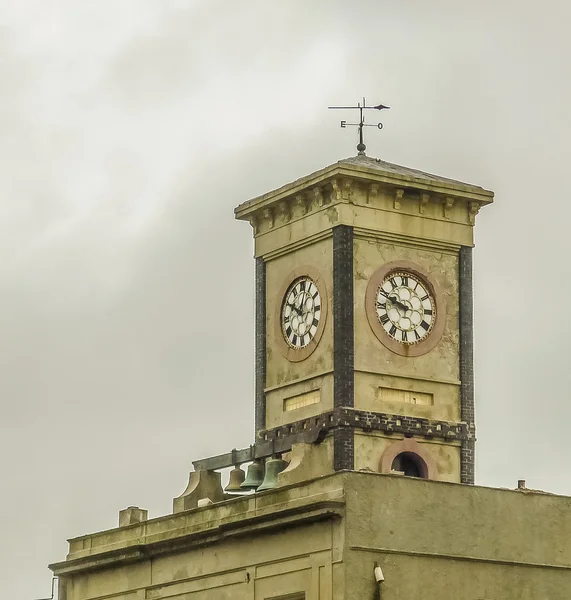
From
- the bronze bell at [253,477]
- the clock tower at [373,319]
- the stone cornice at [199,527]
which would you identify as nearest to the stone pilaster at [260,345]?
the clock tower at [373,319]

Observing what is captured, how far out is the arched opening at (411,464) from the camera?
198 feet

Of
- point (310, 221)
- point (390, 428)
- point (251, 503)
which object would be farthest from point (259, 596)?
point (310, 221)

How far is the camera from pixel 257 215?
Result: 64.4m

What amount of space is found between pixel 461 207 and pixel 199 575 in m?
12.4

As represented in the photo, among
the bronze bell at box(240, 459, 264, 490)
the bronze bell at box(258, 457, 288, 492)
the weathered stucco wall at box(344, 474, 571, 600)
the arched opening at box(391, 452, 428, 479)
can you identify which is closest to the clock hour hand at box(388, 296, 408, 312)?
the arched opening at box(391, 452, 428, 479)

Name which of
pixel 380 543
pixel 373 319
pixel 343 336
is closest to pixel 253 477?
pixel 343 336

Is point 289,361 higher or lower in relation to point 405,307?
lower

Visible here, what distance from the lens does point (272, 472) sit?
195 feet

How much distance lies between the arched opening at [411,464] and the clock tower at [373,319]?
0.12 ft

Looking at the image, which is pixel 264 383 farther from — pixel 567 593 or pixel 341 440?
pixel 567 593

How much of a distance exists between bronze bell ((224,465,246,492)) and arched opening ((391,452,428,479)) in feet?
13.4

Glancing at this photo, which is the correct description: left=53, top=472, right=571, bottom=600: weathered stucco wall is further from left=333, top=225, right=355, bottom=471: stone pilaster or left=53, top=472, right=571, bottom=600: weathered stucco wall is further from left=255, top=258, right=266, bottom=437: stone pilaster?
left=255, top=258, right=266, bottom=437: stone pilaster

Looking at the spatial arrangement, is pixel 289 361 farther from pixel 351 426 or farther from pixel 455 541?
pixel 455 541

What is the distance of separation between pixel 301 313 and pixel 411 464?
204 inches
